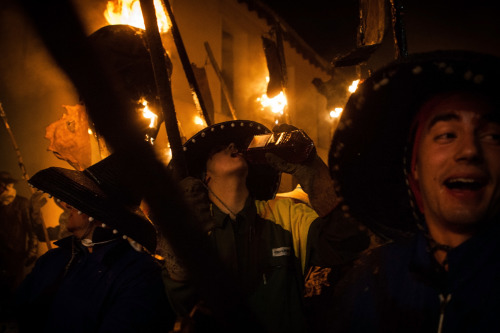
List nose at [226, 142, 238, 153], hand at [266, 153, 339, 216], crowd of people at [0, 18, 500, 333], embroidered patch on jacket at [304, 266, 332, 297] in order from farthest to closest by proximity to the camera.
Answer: embroidered patch on jacket at [304, 266, 332, 297] < nose at [226, 142, 238, 153] < hand at [266, 153, 339, 216] < crowd of people at [0, 18, 500, 333]

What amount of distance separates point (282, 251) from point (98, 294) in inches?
68.4

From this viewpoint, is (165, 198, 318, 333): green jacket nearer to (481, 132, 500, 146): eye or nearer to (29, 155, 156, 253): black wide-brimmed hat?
(29, 155, 156, 253): black wide-brimmed hat

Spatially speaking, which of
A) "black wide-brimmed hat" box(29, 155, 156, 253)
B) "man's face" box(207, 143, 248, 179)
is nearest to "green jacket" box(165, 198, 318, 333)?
"man's face" box(207, 143, 248, 179)

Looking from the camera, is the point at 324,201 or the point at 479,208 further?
the point at 324,201

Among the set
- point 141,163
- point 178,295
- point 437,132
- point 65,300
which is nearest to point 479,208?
point 437,132

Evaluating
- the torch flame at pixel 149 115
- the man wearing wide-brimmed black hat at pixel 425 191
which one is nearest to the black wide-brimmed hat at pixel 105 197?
the man wearing wide-brimmed black hat at pixel 425 191

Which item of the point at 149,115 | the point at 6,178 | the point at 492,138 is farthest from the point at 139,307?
the point at 6,178

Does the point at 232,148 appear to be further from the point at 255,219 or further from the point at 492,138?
the point at 492,138

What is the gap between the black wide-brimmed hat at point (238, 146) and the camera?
3285 mm

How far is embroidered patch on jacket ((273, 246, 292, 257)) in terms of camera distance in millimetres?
2613

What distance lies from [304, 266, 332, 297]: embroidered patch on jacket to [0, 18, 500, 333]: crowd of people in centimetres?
10

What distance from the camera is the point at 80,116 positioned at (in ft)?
22.1

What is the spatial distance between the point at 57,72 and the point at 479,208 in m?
8.71

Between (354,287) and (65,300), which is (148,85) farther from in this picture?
(354,287)
